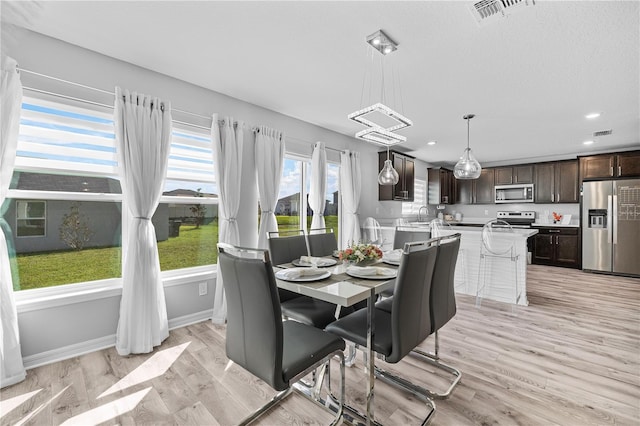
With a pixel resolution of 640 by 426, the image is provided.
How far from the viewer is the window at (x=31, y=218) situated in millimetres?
2482

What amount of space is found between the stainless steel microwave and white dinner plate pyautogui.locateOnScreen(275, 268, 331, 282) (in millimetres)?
6254

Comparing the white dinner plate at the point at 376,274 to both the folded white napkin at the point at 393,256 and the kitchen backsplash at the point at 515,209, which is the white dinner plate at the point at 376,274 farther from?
the kitchen backsplash at the point at 515,209

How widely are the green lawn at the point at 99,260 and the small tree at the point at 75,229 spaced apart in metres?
0.08

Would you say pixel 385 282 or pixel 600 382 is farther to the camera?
pixel 600 382

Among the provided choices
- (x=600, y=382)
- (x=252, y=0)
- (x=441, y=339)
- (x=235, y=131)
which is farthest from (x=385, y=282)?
(x=235, y=131)

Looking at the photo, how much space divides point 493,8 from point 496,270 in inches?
125

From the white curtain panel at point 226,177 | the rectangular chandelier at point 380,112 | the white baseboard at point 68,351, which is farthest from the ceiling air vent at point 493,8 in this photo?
the white baseboard at point 68,351

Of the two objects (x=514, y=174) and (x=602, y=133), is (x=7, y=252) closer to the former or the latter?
(x=602, y=133)

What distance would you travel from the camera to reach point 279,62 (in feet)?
9.16

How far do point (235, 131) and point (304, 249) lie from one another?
1.60 meters

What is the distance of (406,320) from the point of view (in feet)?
5.87

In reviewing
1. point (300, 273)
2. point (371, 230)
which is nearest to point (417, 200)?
point (371, 230)

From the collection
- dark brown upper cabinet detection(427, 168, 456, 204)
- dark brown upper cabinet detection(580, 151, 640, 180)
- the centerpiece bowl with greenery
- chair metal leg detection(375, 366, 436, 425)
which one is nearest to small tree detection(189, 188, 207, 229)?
the centerpiece bowl with greenery

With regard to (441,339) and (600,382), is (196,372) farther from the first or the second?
(600,382)
